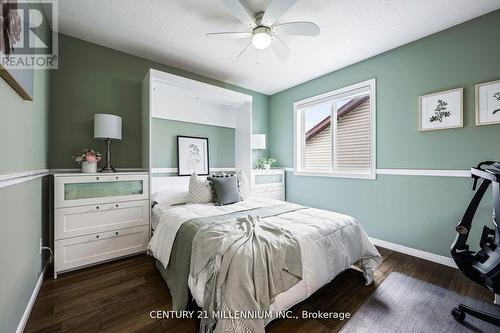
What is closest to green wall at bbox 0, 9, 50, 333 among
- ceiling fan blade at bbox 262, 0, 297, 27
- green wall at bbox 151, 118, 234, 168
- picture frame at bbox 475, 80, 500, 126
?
green wall at bbox 151, 118, 234, 168

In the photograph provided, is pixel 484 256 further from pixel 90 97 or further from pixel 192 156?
pixel 90 97

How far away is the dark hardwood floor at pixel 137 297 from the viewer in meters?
1.47

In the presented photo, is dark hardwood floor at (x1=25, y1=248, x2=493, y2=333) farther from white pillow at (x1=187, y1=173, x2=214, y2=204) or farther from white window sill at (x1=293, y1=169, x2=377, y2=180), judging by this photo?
white window sill at (x1=293, y1=169, x2=377, y2=180)

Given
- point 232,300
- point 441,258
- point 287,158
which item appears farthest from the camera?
point 287,158

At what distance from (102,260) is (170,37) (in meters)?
2.74

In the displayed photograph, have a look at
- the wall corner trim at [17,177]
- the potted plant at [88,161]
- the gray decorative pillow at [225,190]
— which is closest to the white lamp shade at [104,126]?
the potted plant at [88,161]

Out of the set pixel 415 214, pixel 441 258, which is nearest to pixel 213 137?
pixel 415 214

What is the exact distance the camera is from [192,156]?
11.2 feet

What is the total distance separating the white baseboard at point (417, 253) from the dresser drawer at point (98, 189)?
3256 millimetres

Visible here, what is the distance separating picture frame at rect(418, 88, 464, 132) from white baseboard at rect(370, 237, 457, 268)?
4.92 ft

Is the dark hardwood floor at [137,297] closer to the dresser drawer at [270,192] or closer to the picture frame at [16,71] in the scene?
the picture frame at [16,71]

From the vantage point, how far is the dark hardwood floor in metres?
1.47

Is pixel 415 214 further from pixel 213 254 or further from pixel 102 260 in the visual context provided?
pixel 102 260

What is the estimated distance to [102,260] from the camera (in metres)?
2.33
